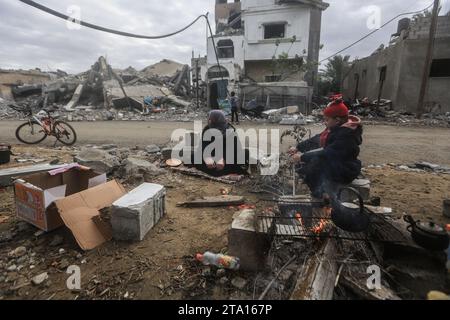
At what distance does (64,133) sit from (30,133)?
1.25 metres

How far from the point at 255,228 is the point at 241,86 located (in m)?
15.1

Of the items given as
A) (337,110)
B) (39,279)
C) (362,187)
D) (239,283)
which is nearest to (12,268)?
(39,279)

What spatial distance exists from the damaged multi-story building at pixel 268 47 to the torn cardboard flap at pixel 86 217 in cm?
1724

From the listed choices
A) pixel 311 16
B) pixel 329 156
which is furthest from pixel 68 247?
pixel 311 16

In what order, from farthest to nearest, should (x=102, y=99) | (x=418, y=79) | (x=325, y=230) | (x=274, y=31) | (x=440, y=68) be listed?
(x=274, y=31) < (x=102, y=99) < (x=440, y=68) < (x=418, y=79) < (x=325, y=230)

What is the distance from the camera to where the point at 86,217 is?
2.65 m

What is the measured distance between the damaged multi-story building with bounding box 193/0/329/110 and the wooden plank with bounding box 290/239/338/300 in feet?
59.3

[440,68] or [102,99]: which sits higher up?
[440,68]

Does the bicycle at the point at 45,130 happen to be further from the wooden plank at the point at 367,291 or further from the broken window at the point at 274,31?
the broken window at the point at 274,31

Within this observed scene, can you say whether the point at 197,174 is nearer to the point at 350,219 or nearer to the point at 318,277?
the point at 350,219

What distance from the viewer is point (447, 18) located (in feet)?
45.8

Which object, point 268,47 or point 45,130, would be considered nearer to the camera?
point 45,130

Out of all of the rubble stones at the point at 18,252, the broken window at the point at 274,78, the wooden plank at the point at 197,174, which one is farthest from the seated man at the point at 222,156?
the broken window at the point at 274,78
